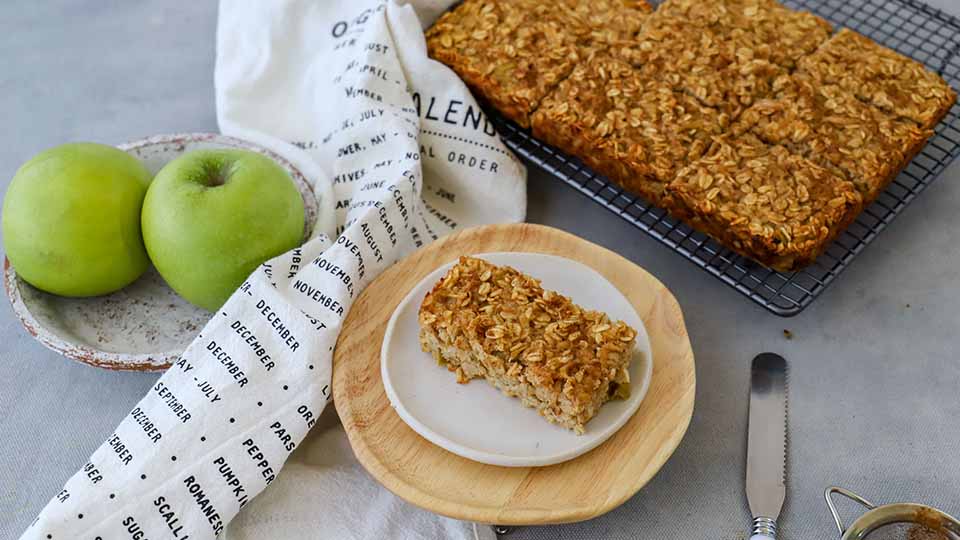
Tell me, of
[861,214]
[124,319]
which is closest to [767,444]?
[861,214]

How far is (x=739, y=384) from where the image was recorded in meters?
2.11

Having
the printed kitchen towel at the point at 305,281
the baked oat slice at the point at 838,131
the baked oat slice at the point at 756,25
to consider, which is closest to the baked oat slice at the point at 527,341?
the printed kitchen towel at the point at 305,281

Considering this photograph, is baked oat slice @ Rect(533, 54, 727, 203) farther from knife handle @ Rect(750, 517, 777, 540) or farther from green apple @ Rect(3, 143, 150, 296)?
green apple @ Rect(3, 143, 150, 296)

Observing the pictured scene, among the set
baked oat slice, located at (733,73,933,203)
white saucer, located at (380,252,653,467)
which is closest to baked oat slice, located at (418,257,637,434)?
white saucer, located at (380,252,653,467)

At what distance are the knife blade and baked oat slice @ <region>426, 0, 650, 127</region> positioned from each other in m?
0.83

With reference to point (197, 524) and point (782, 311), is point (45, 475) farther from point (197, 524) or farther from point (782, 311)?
point (782, 311)

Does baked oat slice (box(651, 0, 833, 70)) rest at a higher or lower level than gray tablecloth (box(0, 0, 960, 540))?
higher

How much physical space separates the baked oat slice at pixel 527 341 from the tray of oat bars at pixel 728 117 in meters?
0.39

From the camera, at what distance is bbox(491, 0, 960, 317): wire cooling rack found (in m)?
2.16

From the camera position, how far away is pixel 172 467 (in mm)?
1807

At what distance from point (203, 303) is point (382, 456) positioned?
604 millimetres

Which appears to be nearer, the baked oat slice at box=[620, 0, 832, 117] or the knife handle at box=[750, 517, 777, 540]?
the knife handle at box=[750, 517, 777, 540]

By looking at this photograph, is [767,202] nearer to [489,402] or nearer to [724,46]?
[724,46]

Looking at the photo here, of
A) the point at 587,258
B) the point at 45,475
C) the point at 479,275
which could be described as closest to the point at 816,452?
the point at 587,258
